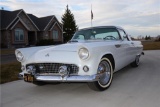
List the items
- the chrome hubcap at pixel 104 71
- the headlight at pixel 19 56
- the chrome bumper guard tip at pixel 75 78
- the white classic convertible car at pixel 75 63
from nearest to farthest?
the chrome bumper guard tip at pixel 75 78, the white classic convertible car at pixel 75 63, the chrome hubcap at pixel 104 71, the headlight at pixel 19 56

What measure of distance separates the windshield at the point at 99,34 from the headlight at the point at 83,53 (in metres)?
1.75

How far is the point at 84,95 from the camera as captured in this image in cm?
394

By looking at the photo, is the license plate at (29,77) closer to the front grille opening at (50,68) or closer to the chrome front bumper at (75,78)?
the front grille opening at (50,68)

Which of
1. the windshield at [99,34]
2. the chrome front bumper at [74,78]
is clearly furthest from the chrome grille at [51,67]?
the windshield at [99,34]

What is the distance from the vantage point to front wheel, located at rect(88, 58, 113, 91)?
4.02m

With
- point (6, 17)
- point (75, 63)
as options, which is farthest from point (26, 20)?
point (75, 63)

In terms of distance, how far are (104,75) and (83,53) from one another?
0.86 m

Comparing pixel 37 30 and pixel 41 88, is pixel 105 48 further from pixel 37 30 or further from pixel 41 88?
pixel 37 30

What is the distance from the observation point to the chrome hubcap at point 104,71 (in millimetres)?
4215

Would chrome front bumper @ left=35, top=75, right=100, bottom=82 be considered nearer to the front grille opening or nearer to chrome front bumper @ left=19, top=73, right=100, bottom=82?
chrome front bumper @ left=19, top=73, right=100, bottom=82

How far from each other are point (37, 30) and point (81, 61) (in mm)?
27307

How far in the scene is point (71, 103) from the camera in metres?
3.51

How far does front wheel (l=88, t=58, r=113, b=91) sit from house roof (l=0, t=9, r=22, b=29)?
75.0 feet

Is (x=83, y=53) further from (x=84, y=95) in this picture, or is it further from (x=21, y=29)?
(x=21, y=29)
